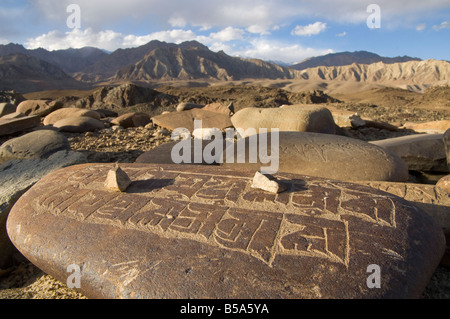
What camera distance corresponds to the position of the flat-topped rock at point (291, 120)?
420 centimetres

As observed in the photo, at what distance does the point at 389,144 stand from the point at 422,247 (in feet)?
8.32

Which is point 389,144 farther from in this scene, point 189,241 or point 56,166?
point 56,166

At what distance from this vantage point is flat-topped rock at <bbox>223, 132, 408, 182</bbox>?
101 inches

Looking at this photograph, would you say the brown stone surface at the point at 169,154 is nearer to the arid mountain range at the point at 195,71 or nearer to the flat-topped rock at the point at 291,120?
the flat-topped rock at the point at 291,120

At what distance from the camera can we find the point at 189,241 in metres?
1.30

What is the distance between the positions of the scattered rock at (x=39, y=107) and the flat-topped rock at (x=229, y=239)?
686 cm

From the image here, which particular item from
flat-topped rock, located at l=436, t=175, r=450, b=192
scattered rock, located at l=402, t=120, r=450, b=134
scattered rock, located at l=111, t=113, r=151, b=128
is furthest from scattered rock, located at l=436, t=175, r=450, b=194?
scattered rock, located at l=111, t=113, r=151, b=128

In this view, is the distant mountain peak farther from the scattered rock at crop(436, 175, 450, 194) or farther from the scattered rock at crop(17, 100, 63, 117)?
the scattered rock at crop(436, 175, 450, 194)

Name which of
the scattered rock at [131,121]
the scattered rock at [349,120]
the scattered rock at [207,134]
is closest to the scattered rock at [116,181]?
the scattered rock at [207,134]

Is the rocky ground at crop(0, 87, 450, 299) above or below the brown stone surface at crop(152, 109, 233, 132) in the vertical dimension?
below

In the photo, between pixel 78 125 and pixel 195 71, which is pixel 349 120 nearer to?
pixel 78 125

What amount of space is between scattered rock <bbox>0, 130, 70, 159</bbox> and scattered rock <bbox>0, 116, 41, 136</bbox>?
5.65 ft
